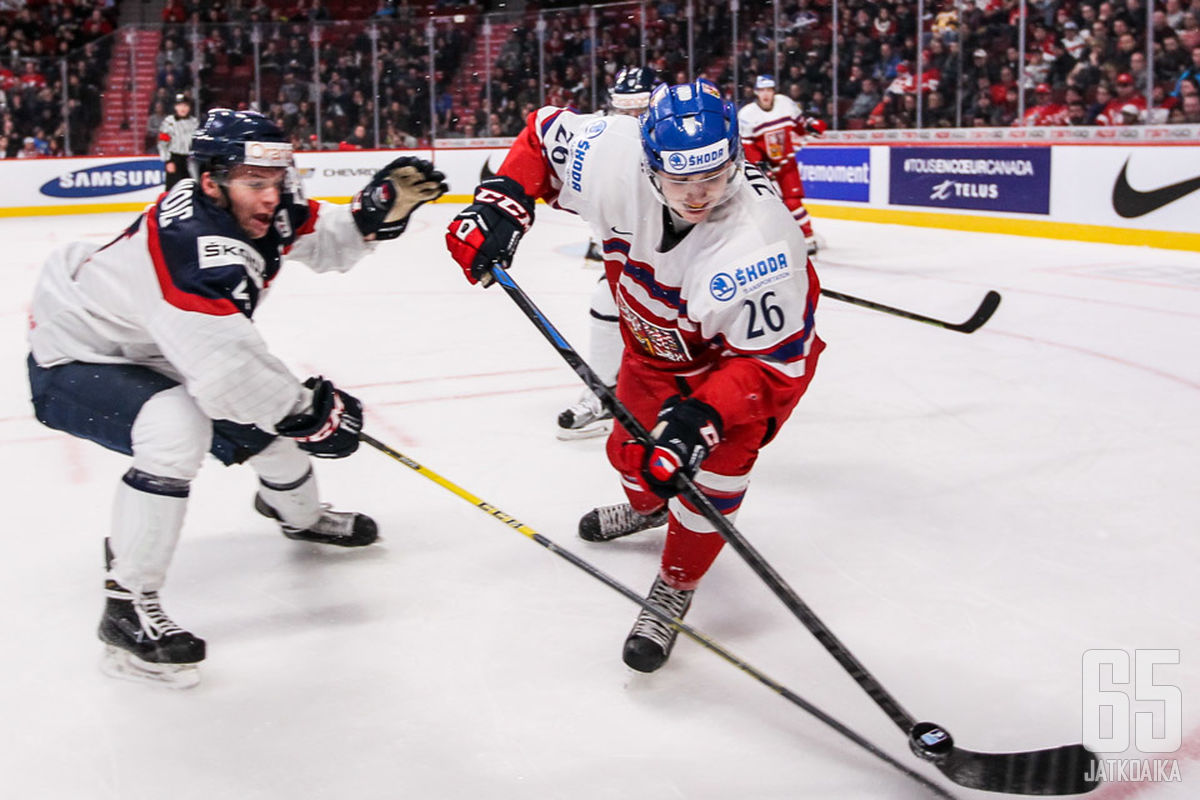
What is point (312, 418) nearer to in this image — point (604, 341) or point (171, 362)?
point (171, 362)

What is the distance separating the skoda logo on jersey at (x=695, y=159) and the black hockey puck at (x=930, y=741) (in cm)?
98

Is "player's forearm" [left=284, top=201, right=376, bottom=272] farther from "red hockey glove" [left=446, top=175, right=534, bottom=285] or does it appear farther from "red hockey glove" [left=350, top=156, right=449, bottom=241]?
"red hockey glove" [left=446, top=175, right=534, bottom=285]

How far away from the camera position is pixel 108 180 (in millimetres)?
11922

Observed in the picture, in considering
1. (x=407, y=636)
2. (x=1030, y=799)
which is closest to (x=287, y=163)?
(x=407, y=636)

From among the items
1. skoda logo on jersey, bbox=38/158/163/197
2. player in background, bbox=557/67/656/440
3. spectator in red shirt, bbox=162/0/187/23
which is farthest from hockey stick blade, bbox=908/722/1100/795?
spectator in red shirt, bbox=162/0/187/23

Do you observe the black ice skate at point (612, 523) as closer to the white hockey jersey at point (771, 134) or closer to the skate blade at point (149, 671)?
the skate blade at point (149, 671)

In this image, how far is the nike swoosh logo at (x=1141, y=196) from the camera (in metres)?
7.18

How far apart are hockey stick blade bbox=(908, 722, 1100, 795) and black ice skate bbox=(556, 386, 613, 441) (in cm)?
202

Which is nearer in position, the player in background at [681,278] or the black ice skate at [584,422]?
the player in background at [681,278]

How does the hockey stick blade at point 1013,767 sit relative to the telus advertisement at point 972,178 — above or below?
below

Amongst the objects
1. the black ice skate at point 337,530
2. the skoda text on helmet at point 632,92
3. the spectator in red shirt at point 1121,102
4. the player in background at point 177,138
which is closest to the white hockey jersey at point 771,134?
the spectator in red shirt at point 1121,102

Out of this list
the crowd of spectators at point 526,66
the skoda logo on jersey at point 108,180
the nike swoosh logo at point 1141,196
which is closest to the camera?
the nike swoosh logo at point 1141,196

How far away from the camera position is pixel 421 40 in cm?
1253

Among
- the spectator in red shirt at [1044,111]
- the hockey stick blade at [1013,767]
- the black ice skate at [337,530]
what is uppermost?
the spectator in red shirt at [1044,111]
